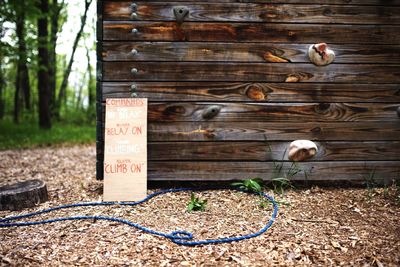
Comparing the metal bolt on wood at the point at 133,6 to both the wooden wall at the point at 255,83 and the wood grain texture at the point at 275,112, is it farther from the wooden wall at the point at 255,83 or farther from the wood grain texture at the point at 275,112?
the wood grain texture at the point at 275,112

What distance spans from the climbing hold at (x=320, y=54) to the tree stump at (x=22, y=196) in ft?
10.8

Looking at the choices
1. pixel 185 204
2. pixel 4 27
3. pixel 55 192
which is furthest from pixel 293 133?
pixel 4 27

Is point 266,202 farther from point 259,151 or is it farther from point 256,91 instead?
point 256,91

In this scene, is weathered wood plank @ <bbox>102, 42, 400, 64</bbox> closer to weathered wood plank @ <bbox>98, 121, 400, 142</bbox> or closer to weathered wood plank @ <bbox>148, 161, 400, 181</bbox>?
weathered wood plank @ <bbox>98, 121, 400, 142</bbox>

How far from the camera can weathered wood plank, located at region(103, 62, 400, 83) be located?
342 centimetres

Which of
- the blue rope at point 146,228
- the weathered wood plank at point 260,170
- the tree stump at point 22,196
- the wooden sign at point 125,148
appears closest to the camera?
the blue rope at point 146,228

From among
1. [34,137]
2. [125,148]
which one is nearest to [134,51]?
[125,148]

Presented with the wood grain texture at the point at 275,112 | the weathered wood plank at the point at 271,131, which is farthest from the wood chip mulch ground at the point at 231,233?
the wood grain texture at the point at 275,112

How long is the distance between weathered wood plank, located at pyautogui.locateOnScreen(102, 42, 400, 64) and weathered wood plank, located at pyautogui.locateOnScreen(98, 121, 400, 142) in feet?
2.36

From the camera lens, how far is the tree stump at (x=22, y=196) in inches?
124

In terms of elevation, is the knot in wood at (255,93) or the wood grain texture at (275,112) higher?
the knot in wood at (255,93)

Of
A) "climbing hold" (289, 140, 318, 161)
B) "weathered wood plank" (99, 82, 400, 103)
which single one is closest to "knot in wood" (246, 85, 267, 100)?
"weathered wood plank" (99, 82, 400, 103)

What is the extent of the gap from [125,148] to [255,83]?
5.25 feet

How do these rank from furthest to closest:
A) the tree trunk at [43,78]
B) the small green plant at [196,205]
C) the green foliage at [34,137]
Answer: the tree trunk at [43,78]
the green foliage at [34,137]
the small green plant at [196,205]
